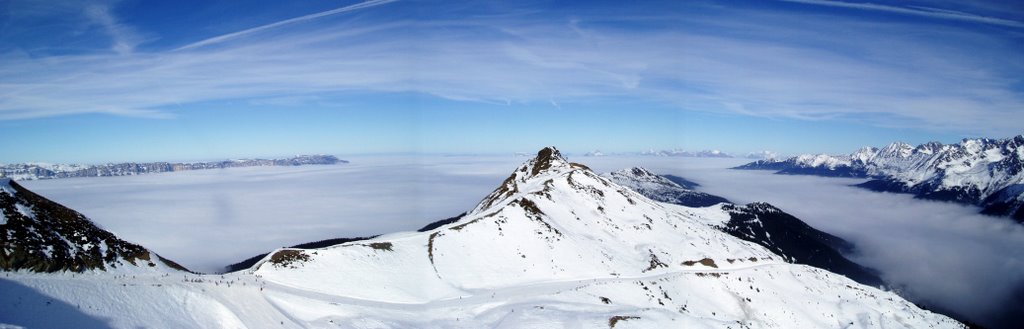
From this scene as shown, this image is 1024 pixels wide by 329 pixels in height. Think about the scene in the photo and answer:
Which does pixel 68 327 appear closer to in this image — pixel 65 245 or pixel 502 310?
pixel 65 245

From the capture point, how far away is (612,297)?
178 feet

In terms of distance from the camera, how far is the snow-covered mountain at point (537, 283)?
106 ft

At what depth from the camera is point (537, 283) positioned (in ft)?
194

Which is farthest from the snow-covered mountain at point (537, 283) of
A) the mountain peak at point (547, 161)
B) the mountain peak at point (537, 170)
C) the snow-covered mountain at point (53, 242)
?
the mountain peak at point (547, 161)

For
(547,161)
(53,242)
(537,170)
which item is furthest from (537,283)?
(547,161)

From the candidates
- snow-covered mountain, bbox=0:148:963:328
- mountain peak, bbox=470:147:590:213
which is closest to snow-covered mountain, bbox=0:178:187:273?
Result: snow-covered mountain, bbox=0:148:963:328

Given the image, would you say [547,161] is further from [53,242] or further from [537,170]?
[53,242]

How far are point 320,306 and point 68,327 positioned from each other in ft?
55.0

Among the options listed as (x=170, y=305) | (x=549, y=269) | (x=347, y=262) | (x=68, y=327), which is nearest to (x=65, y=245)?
(x=170, y=305)

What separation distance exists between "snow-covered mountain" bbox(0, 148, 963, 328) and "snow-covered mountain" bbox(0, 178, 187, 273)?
2.13 metres

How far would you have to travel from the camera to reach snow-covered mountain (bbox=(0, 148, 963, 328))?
3225 centimetres

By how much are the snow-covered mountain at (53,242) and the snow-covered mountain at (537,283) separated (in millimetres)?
2128

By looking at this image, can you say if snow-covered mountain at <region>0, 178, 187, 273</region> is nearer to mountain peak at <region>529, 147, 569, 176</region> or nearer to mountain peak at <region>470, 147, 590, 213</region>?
mountain peak at <region>470, 147, 590, 213</region>

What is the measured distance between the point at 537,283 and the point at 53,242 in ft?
149
